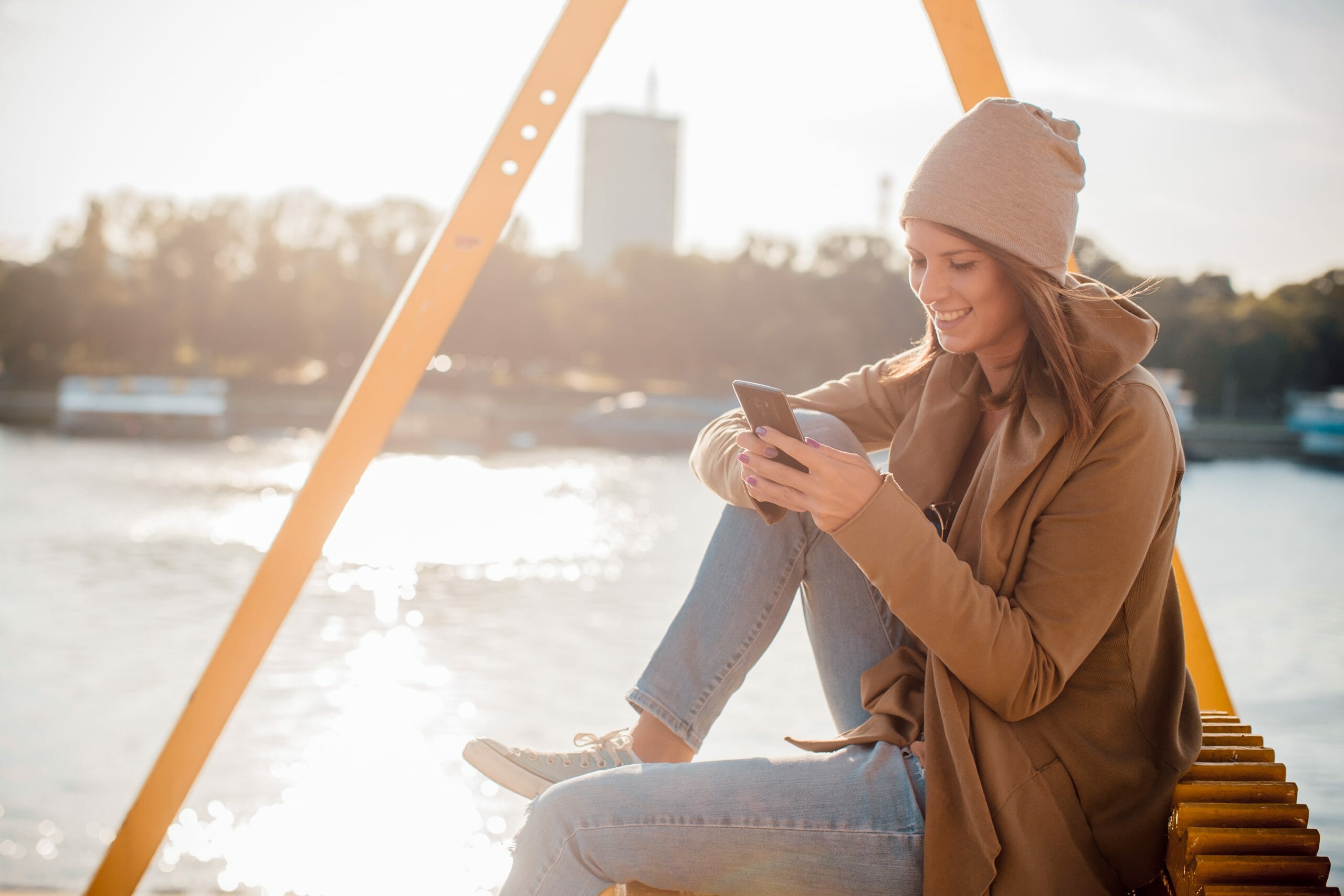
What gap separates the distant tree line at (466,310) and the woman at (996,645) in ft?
116

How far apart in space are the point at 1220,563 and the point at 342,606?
41.5 ft

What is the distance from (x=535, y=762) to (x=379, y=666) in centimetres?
702

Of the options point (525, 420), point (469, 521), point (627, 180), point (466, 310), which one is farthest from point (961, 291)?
point (627, 180)

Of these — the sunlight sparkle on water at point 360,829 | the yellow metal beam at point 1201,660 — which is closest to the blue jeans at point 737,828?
the yellow metal beam at point 1201,660

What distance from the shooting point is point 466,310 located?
3750 cm

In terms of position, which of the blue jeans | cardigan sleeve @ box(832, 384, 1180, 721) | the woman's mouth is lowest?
the blue jeans

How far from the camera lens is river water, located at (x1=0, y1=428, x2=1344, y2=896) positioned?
4.30m

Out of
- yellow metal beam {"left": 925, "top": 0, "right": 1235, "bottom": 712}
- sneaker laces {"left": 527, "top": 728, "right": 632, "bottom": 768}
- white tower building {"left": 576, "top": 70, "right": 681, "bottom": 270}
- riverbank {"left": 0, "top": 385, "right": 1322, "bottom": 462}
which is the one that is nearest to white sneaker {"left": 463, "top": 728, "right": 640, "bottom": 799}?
sneaker laces {"left": 527, "top": 728, "right": 632, "bottom": 768}

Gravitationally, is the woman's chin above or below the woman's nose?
below

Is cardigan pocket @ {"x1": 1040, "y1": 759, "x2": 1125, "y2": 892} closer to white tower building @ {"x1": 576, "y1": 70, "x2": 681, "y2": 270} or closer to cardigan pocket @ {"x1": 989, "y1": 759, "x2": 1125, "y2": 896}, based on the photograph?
cardigan pocket @ {"x1": 989, "y1": 759, "x2": 1125, "y2": 896}

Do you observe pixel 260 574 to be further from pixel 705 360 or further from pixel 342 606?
pixel 705 360

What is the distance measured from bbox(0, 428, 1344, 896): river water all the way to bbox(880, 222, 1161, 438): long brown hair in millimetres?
2564

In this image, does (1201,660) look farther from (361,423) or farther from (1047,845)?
(361,423)

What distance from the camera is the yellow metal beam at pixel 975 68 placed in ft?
5.38
